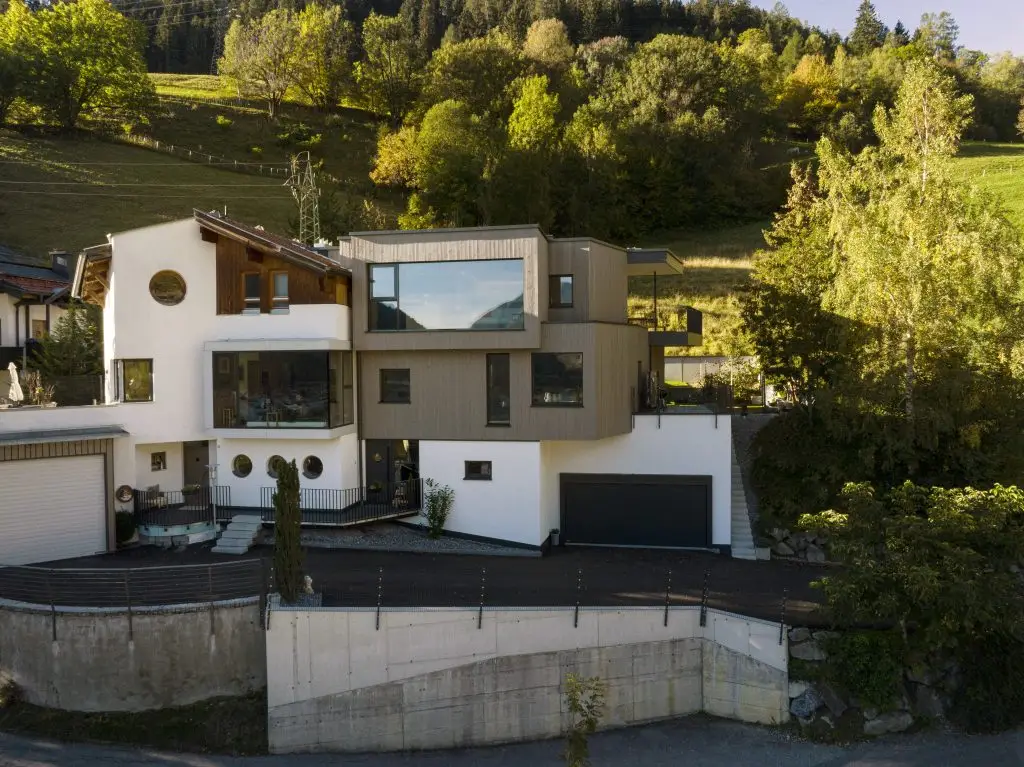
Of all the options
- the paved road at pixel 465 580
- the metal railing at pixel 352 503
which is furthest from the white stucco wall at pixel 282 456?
the paved road at pixel 465 580

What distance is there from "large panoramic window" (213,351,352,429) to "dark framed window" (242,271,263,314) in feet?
4.43

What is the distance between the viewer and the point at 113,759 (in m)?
13.0

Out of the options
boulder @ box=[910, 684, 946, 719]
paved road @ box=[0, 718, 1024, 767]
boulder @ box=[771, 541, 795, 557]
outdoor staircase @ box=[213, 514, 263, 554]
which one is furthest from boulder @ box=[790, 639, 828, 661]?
outdoor staircase @ box=[213, 514, 263, 554]

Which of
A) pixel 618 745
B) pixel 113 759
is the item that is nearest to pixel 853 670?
pixel 618 745

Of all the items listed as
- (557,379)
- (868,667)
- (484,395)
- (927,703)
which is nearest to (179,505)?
(484,395)

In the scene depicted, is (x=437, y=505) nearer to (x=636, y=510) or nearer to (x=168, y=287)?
(x=636, y=510)

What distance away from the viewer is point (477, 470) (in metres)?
20.6

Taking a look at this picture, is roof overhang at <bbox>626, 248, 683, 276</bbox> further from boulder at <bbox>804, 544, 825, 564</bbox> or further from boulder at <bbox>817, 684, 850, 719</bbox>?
boulder at <bbox>817, 684, 850, 719</bbox>

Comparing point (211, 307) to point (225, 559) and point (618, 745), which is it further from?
point (618, 745)

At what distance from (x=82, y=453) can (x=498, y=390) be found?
10.7 meters

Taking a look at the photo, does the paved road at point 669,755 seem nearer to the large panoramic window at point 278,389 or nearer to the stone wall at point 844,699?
the stone wall at point 844,699

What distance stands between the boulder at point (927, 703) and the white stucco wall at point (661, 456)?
664 centimetres

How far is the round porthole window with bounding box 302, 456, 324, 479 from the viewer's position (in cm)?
2075

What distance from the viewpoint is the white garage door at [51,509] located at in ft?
58.6
